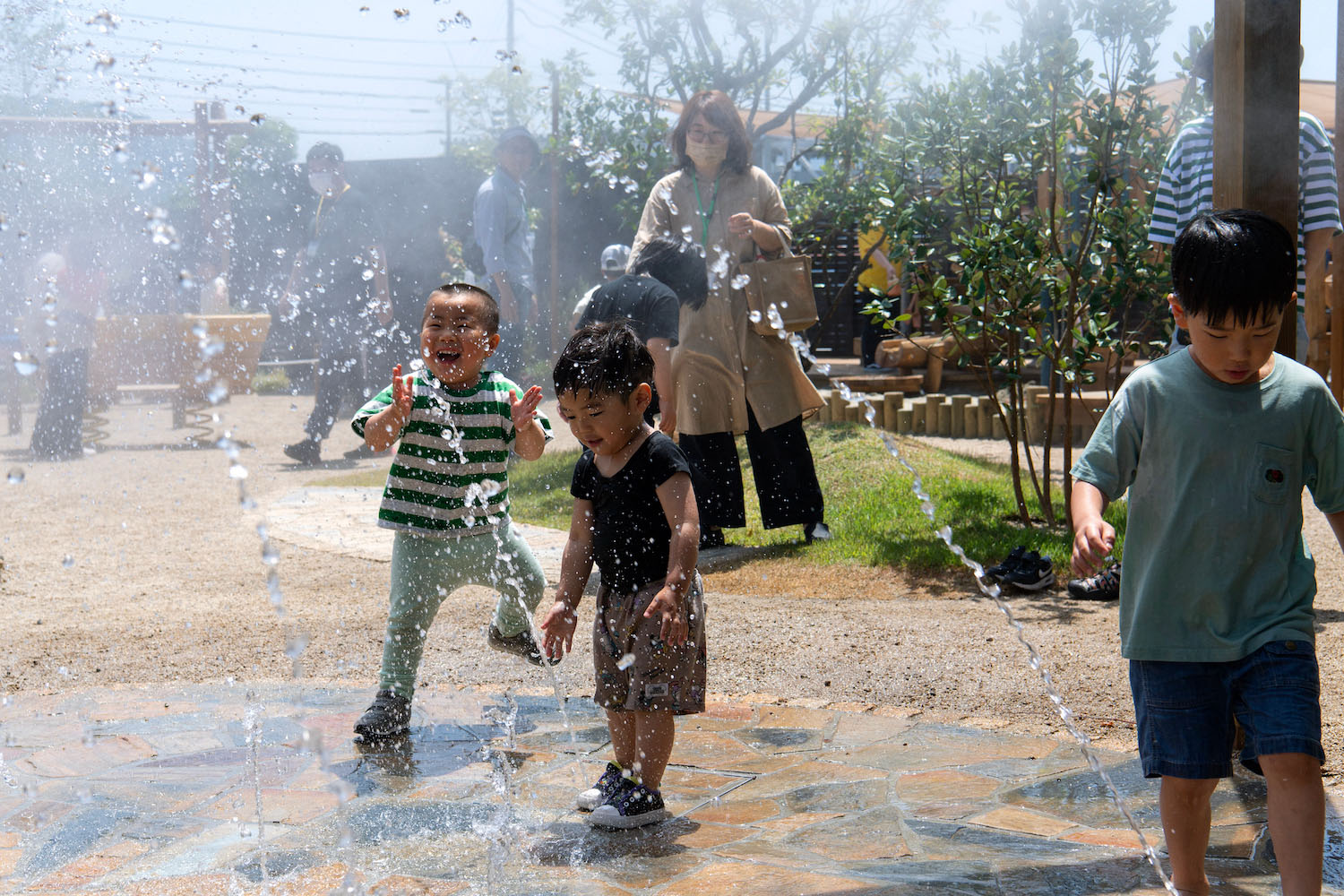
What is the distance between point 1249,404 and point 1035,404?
8219 mm

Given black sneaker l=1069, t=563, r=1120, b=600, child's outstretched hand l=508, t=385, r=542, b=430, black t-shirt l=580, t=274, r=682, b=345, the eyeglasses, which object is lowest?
black sneaker l=1069, t=563, r=1120, b=600

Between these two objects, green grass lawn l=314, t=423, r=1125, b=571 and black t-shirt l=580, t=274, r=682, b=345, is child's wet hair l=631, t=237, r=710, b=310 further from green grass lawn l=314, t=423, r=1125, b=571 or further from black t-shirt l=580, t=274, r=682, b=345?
green grass lawn l=314, t=423, r=1125, b=571

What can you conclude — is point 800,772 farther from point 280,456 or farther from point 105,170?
point 105,170

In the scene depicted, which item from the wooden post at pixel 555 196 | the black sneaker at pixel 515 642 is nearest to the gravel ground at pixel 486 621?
the black sneaker at pixel 515 642

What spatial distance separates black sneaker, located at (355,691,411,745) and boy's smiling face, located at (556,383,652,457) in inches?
42.0

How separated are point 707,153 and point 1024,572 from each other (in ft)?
7.65

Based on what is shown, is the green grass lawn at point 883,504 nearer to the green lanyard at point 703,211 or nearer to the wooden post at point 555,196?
the green lanyard at point 703,211

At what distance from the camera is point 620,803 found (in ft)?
9.59

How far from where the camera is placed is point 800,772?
3.31m

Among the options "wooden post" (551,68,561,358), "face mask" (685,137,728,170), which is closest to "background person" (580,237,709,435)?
"face mask" (685,137,728,170)

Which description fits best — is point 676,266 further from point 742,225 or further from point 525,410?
point 525,410

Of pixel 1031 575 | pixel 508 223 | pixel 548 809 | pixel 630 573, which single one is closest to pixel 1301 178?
pixel 1031 575

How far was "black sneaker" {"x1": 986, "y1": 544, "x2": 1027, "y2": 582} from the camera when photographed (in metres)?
5.58

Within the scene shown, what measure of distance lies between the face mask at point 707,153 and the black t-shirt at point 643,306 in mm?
672
